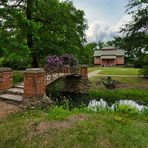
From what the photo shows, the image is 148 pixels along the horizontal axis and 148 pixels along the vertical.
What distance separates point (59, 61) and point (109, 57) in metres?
49.6

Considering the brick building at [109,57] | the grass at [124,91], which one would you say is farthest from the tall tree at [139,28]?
the brick building at [109,57]

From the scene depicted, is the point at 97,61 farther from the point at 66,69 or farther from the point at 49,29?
the point at 66,69

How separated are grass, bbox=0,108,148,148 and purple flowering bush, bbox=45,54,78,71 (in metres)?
12.0

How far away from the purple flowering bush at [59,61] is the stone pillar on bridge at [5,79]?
7.03m

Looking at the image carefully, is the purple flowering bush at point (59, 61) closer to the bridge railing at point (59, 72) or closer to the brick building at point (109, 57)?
the bridge railing at point (59, 72)

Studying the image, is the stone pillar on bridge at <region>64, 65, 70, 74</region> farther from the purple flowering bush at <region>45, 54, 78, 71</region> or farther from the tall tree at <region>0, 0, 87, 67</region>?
the tall tree at <region>0, 0, 87, 67</region>

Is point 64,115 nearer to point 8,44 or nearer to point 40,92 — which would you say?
point 40,92

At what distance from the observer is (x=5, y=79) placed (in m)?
14.8

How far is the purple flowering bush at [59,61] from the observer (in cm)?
2220

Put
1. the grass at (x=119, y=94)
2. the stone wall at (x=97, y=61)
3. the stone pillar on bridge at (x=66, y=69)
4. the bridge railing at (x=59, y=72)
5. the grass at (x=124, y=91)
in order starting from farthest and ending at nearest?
the stone wall at (x=97, y=61) < the stone pillar on bridge at (x=66, y=69) < the grass at (x=124, y=91) < the grass at (x=119, y=94) < the bridge railing at (x=59, y=72)

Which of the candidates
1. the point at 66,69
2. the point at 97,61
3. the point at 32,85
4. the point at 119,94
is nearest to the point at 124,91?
the point at 119,94

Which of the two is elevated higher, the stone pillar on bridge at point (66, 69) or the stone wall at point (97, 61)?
the stone pillar on bridge at point (66, 69)

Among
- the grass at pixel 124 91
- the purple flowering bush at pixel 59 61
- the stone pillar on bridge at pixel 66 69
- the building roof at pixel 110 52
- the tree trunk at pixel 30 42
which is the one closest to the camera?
the purple flowering bush at pixel 59 61

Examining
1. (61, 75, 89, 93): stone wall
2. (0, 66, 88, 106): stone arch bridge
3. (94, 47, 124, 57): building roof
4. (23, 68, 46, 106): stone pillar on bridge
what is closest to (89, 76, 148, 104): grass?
(61, 75, 89, 93): stone wall
